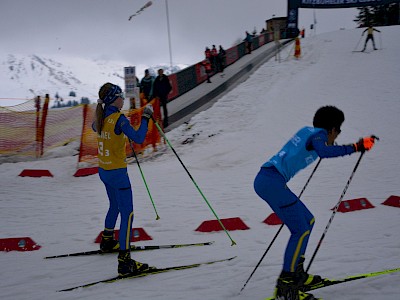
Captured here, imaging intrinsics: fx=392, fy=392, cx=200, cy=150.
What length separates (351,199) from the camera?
7129 millimetres

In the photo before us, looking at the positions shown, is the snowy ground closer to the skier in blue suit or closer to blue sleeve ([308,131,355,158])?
the skier in blue suit

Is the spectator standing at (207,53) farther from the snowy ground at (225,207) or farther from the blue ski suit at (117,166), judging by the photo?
the blue ski suit at (117,166)

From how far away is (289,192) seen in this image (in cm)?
339

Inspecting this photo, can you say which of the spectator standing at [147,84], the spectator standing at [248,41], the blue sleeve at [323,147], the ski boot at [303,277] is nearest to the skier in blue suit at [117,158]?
the ski boot at [303,277]

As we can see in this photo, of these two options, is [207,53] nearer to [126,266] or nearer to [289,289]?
[126,266]

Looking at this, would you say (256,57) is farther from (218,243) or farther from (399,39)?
(218,243)

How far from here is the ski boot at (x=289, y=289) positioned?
3258mm

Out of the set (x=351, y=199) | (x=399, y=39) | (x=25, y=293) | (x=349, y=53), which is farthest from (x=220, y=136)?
(x=399, y=39)

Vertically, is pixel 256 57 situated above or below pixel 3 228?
above

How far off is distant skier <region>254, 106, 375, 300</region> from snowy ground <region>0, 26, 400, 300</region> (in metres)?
0.47

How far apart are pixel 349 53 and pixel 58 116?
59.8ft

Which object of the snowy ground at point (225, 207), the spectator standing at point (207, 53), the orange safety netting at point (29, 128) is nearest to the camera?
the snowy ground at point (225, 207)

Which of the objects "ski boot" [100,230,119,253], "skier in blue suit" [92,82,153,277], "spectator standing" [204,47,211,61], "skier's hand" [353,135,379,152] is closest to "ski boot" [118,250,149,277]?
"skier in blue suit" [92,82,153,277]

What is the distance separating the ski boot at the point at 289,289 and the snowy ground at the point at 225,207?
15.3 inches
